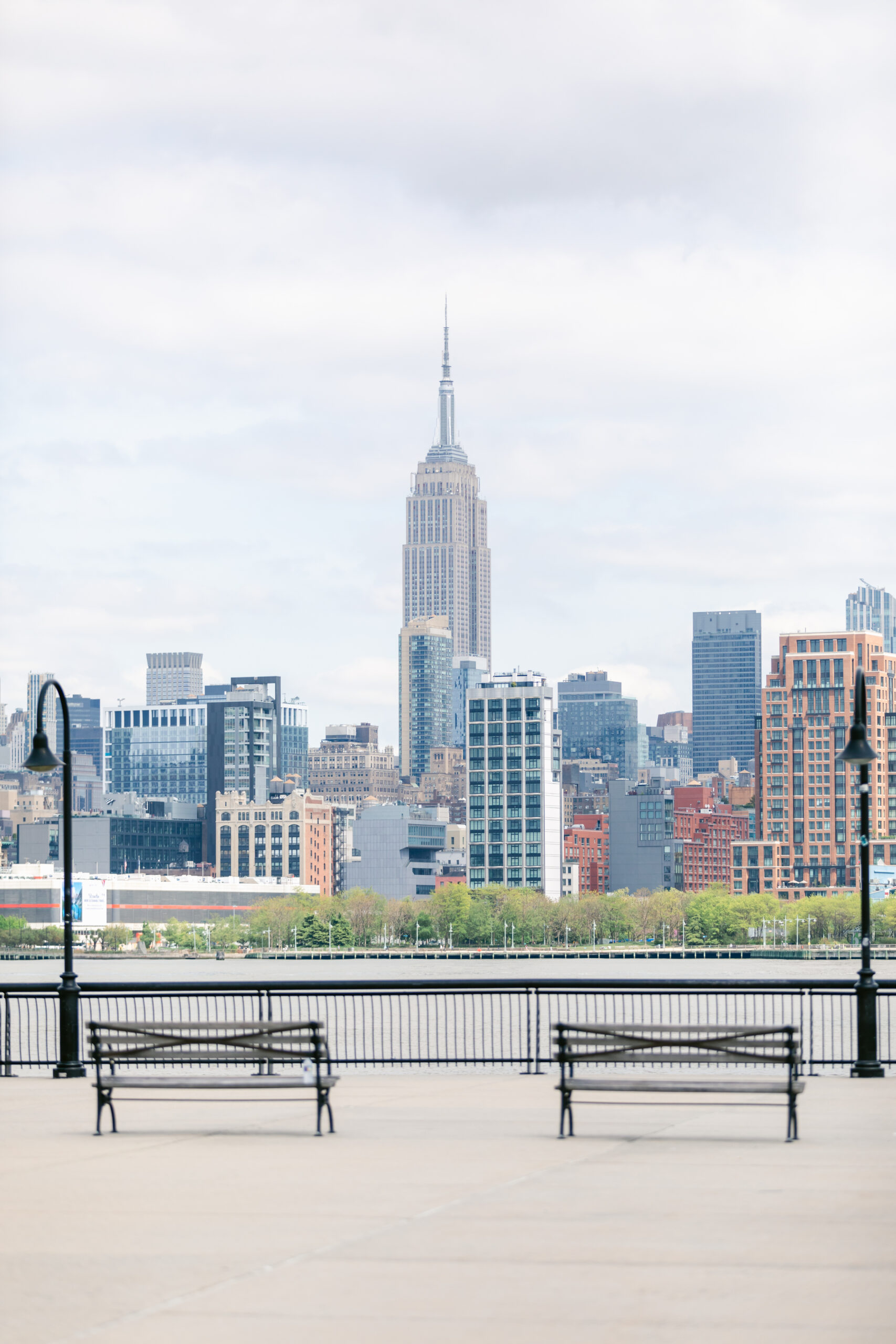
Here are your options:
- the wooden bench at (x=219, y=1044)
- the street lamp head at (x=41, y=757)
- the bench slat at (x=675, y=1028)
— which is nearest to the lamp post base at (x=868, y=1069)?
the bench slat at (x=675, y=1028)

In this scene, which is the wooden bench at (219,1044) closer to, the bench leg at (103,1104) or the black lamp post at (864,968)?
the bench leg at (103,1104)

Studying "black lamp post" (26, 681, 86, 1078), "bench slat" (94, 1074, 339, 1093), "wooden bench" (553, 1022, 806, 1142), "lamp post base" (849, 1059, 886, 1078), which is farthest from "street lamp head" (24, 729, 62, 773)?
"lamp post base" (849, 1059, 886, 1078)

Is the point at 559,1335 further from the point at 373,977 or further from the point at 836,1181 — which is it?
the point at 373,977

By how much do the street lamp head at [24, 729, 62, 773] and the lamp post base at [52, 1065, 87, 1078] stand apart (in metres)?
3.89

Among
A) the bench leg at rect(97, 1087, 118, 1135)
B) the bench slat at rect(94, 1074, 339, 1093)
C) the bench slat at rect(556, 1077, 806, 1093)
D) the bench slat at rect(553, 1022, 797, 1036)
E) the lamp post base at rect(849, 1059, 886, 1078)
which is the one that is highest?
the bench slat at rect(553, 1022, 797, 1036)

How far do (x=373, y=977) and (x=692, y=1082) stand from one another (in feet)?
531

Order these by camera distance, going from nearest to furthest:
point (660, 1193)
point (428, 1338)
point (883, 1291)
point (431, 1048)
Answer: point (428, 1338), point (883, 1291), point (660, 1193), point (431, 1048)

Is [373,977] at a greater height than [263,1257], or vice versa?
[263,1257]

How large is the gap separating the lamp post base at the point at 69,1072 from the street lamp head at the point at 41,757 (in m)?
3.89

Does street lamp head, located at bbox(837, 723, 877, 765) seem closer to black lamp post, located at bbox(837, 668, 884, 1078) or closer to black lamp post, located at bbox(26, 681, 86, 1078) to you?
black lamp post, located at bbox(837, 668, 884, 1078)

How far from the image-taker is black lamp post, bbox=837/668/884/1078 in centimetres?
2272

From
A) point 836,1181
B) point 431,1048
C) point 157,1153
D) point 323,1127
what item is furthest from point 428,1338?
point 431,1048

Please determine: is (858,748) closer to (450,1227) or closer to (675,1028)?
(675,1028)

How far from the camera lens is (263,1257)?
469 inches
